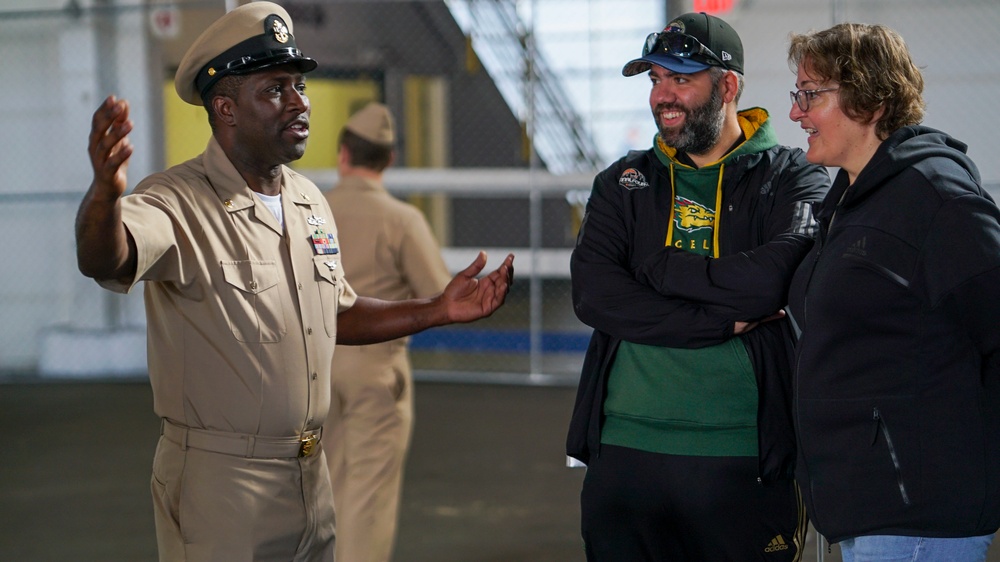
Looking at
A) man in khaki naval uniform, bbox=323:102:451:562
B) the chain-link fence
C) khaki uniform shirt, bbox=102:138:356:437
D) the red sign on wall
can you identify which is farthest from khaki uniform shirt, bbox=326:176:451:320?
the red sign on wall

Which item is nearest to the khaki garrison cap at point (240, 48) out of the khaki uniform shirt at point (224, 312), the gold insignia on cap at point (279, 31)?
the gold insignia on cap at point (279, 31)

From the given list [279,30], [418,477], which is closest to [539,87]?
[418,477]

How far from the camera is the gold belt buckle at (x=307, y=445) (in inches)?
103

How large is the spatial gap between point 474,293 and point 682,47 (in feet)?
2.79

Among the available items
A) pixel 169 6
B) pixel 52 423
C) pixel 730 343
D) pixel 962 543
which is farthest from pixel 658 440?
pixel 169 6

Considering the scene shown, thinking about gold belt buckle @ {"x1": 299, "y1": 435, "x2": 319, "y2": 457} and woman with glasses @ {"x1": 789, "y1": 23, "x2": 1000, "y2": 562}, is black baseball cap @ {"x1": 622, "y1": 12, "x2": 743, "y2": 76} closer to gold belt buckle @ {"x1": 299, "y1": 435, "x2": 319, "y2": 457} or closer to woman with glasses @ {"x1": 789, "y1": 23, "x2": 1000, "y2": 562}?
woman with glasses @ {"x1": 789, "y1": 23, "x2": 1000, "y2": 562}

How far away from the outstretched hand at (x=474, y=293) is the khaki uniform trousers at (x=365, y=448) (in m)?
1.31

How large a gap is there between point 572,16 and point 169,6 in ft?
14.9

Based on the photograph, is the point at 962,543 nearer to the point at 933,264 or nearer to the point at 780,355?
the point at 933,264

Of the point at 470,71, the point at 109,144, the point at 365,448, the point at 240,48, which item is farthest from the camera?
the point at 470,71

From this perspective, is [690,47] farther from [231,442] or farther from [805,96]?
[231,442]

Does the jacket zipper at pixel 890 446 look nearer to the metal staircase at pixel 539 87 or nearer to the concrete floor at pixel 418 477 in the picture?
the concrete floor at pixel 418 477

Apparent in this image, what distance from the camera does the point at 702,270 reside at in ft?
9.19

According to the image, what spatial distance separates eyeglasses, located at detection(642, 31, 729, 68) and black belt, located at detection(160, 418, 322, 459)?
4.59 ft
